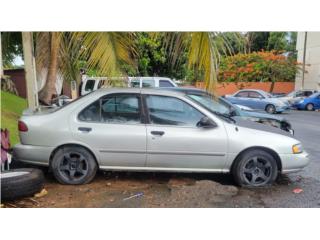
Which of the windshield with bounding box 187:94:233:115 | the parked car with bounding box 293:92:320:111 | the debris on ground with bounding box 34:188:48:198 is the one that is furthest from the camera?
the parked car with bounding box 293:92:320:111

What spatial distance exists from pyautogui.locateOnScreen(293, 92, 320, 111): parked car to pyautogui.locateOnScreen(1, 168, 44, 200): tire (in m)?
19.9

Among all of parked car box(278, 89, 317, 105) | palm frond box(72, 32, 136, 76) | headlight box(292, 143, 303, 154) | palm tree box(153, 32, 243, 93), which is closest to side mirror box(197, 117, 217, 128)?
palm tree box(153, 32, 243, 93)

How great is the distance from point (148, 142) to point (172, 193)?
80 centimetres

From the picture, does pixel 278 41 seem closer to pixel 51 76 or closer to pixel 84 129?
pixel 51 76

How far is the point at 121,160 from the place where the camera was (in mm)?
4742

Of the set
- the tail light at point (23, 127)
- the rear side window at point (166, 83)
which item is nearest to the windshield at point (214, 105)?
the tail light at point (23, 127)

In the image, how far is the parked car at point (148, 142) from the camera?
4676 mm

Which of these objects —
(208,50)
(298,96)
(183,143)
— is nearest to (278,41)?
(298,96)

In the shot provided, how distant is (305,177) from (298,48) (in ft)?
86.5

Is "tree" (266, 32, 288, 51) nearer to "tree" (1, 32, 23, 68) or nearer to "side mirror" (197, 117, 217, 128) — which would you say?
"tree" (1, 32, 23, 68)

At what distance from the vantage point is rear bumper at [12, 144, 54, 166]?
473cm

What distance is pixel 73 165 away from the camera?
188 inches
